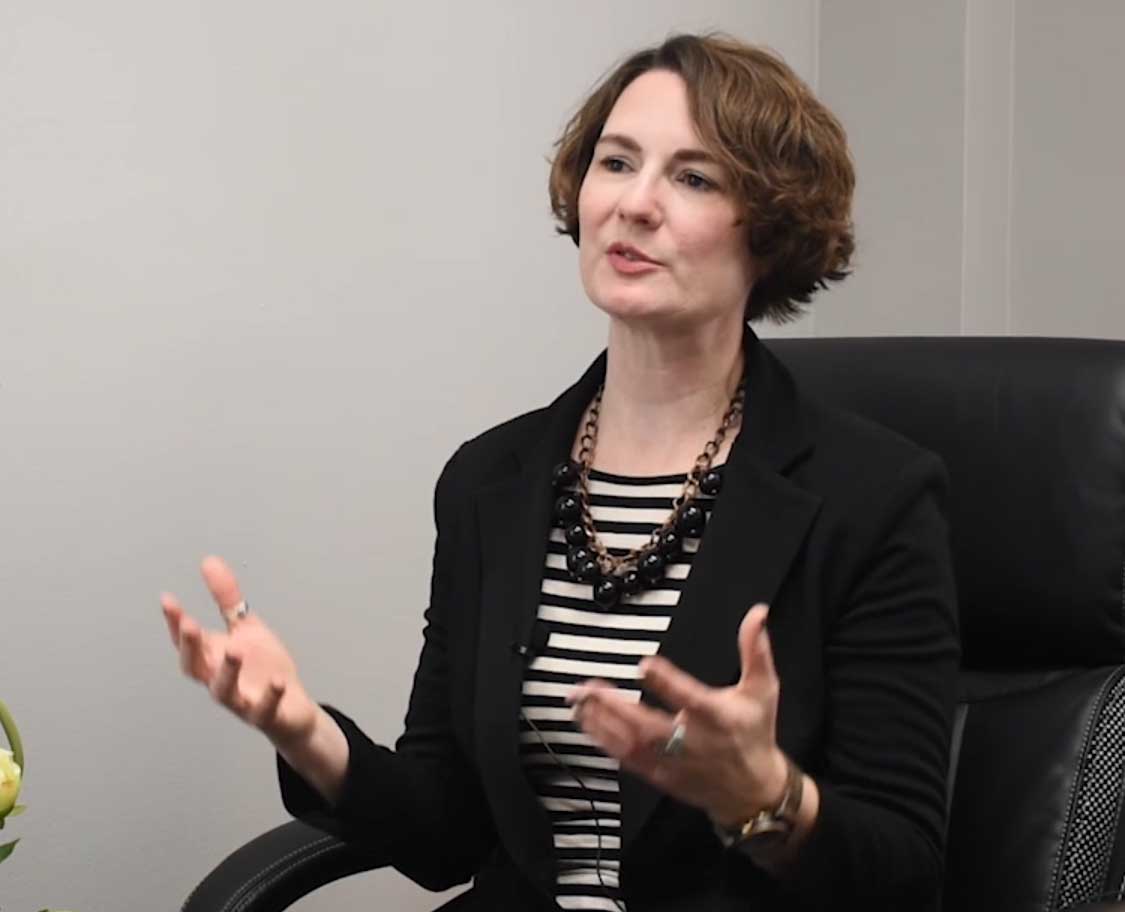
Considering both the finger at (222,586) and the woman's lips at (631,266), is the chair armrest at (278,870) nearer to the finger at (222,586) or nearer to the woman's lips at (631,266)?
the finger at (222,586)

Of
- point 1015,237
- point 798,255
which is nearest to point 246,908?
point 798,255

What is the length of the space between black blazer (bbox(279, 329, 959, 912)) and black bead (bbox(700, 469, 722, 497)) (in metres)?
0.02

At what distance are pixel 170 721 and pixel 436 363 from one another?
22.2 inches

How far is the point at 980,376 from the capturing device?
1712mm

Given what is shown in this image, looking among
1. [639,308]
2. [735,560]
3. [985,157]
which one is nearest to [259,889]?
[735,560]

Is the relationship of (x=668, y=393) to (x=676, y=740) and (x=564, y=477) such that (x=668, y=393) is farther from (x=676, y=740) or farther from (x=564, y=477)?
(x=676, y=740)

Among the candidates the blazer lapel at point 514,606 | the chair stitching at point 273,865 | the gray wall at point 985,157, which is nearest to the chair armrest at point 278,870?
the chair stitching at point 273,865

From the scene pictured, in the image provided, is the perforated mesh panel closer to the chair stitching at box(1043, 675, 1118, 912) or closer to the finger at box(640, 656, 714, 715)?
the chair stitching at box(1043, 675, 1118, 912)

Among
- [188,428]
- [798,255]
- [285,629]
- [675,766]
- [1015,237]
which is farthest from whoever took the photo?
[1015,237]

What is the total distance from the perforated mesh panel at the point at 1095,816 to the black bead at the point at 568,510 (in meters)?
0.51

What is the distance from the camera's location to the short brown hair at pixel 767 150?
5.11ft

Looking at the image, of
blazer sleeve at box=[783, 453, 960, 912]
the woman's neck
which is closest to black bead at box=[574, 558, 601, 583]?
the woman's neck

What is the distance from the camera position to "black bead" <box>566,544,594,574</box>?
158 centimetres

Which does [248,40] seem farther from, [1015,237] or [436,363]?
[1015,237]
